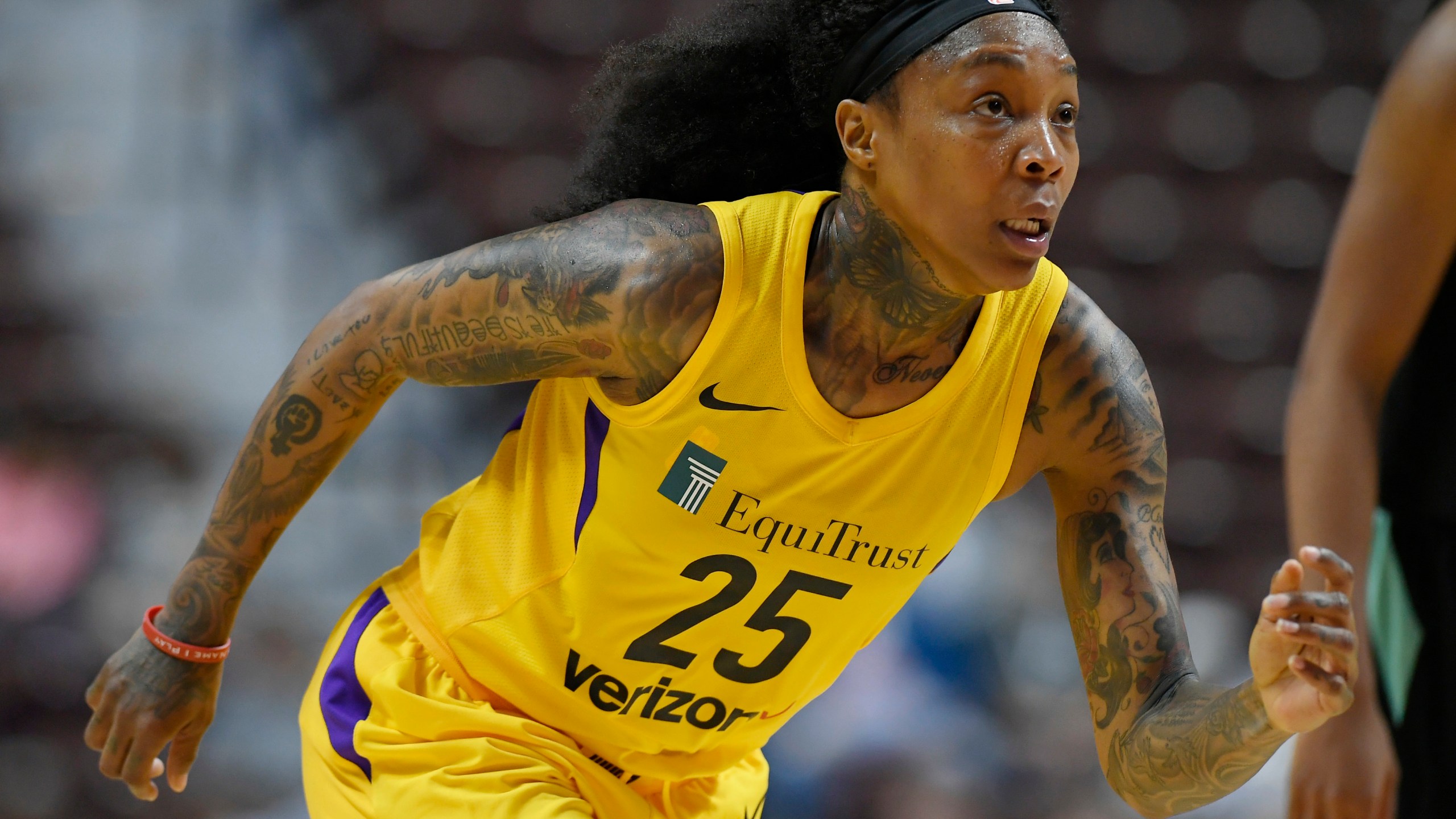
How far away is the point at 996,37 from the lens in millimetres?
1664

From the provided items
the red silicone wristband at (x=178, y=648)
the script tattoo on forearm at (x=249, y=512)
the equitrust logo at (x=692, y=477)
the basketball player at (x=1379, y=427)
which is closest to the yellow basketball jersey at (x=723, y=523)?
the equitrust logo at (x=692, y=477)

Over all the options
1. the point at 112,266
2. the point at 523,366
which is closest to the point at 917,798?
the point at 523,366

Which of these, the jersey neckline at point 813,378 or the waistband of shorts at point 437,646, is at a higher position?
the jersey neckline at point 813,378

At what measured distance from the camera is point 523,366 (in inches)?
71.0

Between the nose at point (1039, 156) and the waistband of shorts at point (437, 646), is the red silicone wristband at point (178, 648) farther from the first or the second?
the nose at point (1039, 156)

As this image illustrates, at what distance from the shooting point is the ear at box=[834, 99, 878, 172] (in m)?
1.77

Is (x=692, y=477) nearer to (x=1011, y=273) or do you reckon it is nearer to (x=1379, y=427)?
(x=1011, y=273)

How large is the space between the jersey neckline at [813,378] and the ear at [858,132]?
10 cm

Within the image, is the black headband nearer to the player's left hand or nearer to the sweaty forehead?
the sweaty forehead

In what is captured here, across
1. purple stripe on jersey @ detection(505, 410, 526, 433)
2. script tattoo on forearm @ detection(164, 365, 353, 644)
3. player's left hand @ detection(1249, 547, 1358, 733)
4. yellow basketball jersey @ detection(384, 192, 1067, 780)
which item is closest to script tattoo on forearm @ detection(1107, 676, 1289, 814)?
player's left hand @ detection(1249, 547, 1358, 733)

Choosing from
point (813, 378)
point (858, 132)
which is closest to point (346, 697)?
point (813, 378)

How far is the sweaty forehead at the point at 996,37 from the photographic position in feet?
5.46

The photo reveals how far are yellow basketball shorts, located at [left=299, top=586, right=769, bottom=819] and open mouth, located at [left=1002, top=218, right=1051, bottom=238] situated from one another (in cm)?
101

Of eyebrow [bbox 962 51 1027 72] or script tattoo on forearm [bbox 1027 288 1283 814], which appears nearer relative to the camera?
eyebrow [bbox 962 51 1027 72]
